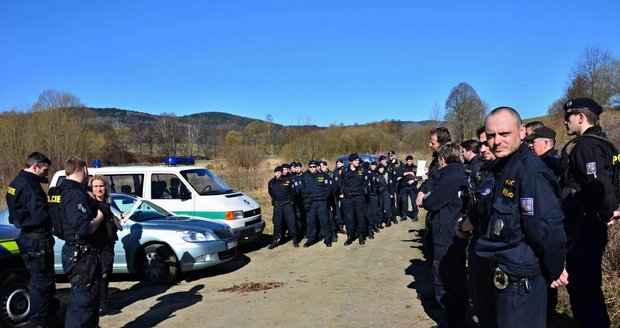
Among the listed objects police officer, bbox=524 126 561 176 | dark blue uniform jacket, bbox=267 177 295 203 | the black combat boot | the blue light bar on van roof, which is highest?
the blue light bar on van roof

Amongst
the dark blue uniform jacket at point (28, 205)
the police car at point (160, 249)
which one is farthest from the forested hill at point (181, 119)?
the dark blue uniform jacket at point (28, 205)

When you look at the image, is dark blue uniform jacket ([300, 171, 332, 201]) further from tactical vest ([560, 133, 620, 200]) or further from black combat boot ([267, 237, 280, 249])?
tactical vest ([560, 133, 620, 200])

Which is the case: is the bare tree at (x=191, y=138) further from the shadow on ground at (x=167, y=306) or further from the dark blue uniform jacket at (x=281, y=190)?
the shadow on ground at (x=167, y=306)

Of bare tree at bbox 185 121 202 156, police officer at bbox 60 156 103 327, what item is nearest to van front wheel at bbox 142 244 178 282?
police officer at bbox 60 156 103 327

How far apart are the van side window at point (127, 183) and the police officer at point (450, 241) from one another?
6.84m

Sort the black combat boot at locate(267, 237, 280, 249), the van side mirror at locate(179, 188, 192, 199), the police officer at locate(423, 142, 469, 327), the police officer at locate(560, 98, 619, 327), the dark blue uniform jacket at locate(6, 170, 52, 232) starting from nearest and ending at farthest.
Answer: the police officer at locate(560, 98, 619, 327) → the police officer at locate(423, 142, 469, 327) → the dark blue uniform jacket at locate(6, 170, 52, 232) → the van side mirror at locate(179, 188, 192, 199) → the black combat boot at locate(267, 237, 280, 249)

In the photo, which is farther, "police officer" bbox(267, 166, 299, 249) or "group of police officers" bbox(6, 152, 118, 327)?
"police officer" bbox(267, 166, 299, 249)

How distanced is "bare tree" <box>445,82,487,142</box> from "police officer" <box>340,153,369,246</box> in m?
32.8

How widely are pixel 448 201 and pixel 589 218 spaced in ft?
4.49

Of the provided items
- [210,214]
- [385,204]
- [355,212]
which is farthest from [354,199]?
[210,214]

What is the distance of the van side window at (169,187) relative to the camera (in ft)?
32.1

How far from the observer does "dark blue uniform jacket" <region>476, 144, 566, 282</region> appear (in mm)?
2721

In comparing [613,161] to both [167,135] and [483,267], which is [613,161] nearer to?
[483,267]

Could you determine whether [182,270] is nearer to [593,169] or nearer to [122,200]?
[122,200]
